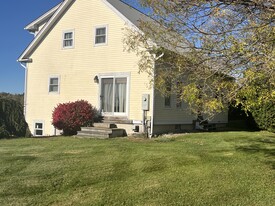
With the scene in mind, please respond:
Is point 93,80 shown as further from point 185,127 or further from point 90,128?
point 185,127

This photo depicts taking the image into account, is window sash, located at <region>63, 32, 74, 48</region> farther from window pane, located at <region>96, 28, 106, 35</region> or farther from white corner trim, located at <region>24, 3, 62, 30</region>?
white corner trim, located at <region>24, 3, 62, 30</region>

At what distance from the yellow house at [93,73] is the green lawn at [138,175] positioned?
13.5ft

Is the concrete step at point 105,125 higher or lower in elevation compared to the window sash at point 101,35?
lower

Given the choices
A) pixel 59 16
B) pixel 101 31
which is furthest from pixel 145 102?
pixel 59 16

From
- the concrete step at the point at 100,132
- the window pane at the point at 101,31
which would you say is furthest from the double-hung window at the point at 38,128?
the window pane at the point at 101,31

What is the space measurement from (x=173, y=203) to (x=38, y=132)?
14113 millimetres

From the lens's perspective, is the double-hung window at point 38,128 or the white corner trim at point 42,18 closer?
the double-hung window at point 38,128

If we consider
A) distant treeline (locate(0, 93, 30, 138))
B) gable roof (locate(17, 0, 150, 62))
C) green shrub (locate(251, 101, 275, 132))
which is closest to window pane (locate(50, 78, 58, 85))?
gable roof (locate(17, 0, 150, 62))

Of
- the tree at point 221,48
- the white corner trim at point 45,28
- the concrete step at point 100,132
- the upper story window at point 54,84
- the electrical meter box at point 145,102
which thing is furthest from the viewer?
the upper story window at point 54,84

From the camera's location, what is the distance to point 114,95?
15.5m

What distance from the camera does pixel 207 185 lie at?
21.6 feet

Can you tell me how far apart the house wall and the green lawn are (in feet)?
17.1

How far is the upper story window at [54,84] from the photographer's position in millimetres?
17720

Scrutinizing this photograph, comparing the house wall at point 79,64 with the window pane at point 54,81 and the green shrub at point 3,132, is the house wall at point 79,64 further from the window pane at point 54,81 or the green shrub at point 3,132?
the green shrub at point 3,132
